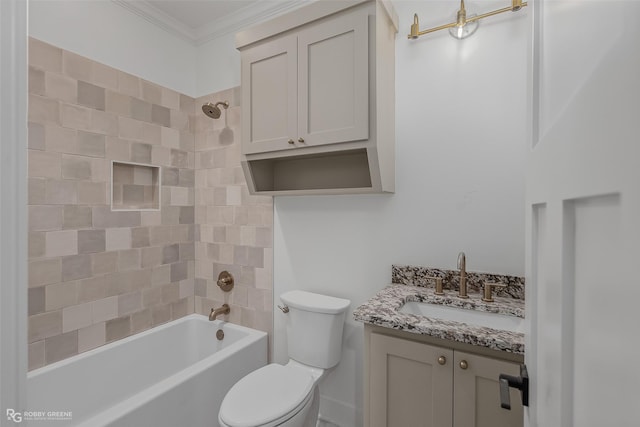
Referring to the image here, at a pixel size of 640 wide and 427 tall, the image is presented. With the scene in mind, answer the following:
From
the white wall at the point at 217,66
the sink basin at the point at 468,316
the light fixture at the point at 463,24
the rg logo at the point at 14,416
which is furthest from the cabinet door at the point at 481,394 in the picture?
the white wall at the point at 217,66

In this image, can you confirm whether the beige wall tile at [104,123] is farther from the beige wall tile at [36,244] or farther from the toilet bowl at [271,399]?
the toilet bowl at [271,399]

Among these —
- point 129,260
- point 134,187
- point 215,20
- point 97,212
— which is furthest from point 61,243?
point 215,20

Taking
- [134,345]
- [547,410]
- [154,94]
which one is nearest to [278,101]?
[154,94]

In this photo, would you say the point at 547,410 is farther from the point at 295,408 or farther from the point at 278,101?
the point at 278,101

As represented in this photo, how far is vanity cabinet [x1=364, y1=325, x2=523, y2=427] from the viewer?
3.30 feet

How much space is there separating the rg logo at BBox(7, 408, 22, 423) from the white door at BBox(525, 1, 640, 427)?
77 centimetres

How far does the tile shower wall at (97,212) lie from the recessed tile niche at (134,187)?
6cm

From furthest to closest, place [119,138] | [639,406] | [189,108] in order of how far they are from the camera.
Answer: [189,108]
[119,138]
[639,406]

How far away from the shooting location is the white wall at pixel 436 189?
1.42 metres

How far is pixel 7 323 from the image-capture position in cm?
46

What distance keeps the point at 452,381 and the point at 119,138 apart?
230 cm

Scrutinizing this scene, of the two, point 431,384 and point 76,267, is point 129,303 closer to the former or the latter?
point 76,267

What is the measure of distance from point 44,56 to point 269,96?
1.23 m


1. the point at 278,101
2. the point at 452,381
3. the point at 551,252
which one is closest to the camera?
the point at 551,252
